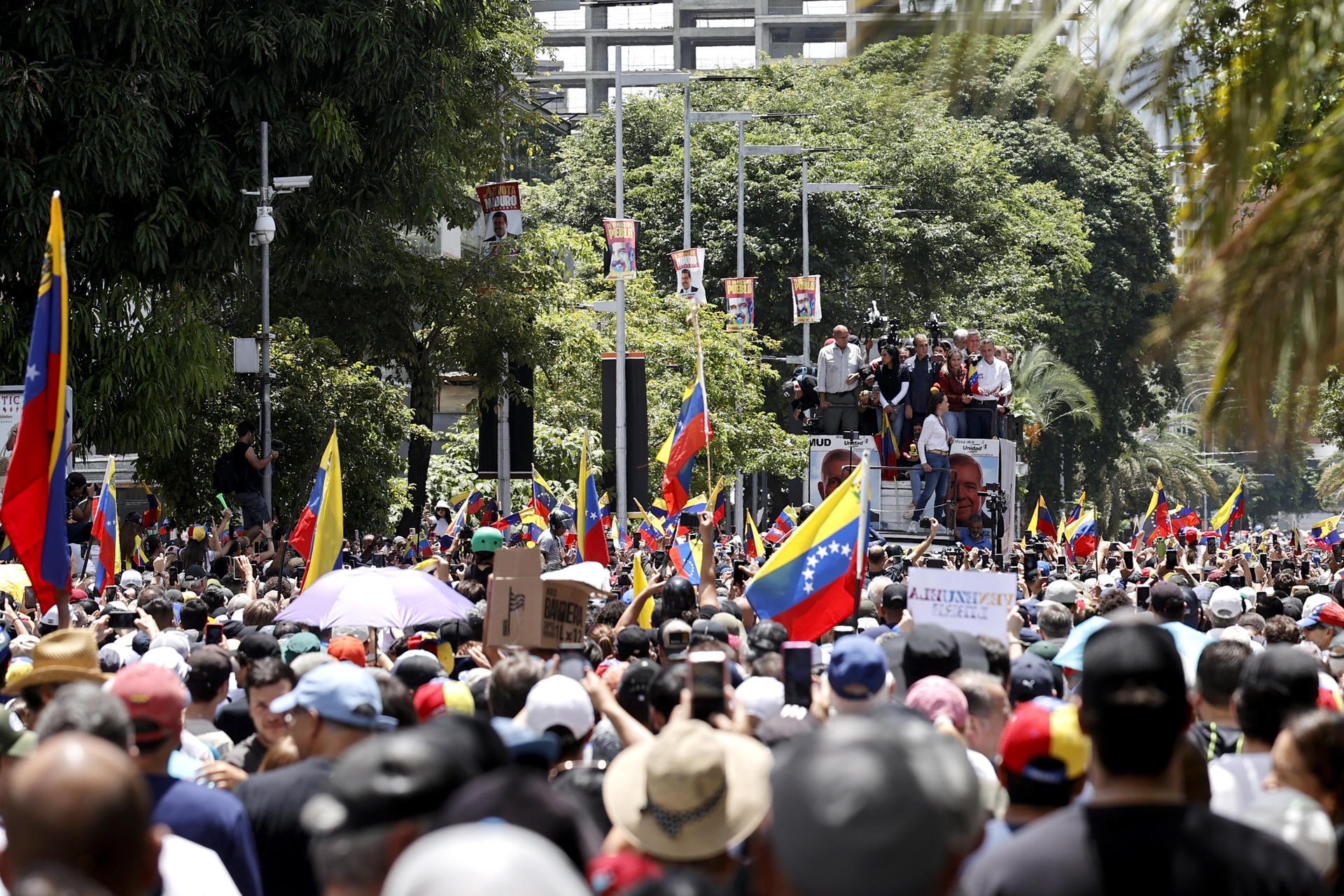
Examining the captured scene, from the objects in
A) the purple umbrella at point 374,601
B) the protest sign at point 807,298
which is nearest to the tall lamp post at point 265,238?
the purple umbrella at point 374,601

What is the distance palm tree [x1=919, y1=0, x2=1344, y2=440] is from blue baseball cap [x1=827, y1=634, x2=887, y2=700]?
1597mm

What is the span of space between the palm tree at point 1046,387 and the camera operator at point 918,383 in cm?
2987

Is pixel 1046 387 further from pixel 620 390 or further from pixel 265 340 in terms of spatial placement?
pixel 265 340

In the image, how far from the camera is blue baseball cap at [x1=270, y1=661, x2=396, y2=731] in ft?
15.1

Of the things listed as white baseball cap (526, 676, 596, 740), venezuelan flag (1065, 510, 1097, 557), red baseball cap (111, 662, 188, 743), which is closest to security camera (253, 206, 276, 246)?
venezuelan flag (1065, 510, 1097, 557)

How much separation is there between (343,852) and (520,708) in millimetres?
2890

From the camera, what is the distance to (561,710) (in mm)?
5047

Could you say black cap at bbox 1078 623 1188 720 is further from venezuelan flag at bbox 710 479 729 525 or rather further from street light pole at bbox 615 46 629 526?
street light pole at bbox 615 46 629 526

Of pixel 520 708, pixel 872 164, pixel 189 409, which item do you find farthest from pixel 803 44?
pixel 520 708

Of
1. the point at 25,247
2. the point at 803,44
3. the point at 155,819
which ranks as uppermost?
the point at 803,44

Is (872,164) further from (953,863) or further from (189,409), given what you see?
(953,863)

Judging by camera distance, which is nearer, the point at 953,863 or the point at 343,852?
the point at 953,863

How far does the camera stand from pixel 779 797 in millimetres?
2508

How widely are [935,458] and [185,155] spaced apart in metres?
10.4
